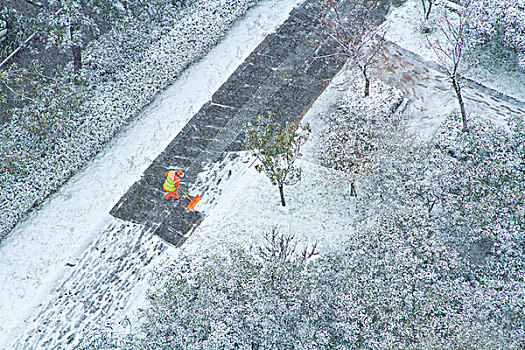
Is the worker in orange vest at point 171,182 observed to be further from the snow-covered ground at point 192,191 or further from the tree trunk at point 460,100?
the tree trunk at point 460,100

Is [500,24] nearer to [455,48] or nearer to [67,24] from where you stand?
[455,48]

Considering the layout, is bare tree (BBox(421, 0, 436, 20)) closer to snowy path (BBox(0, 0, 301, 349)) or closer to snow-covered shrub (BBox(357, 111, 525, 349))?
snowy path (BBox(0, 0, 301, 349))

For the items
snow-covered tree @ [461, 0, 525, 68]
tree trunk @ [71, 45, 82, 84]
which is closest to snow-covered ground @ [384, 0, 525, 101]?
snow-covered tree @ [461, 0, 525, 68]

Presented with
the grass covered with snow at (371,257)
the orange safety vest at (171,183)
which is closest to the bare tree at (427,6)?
the grass covered with snow at (371,257)

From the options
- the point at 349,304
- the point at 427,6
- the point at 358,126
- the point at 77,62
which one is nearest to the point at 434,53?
the point at 427,6

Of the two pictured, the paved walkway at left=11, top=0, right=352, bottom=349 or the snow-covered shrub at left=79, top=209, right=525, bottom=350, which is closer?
the snow-covered shrub at left=79, top=209, right=525, bottom=350
